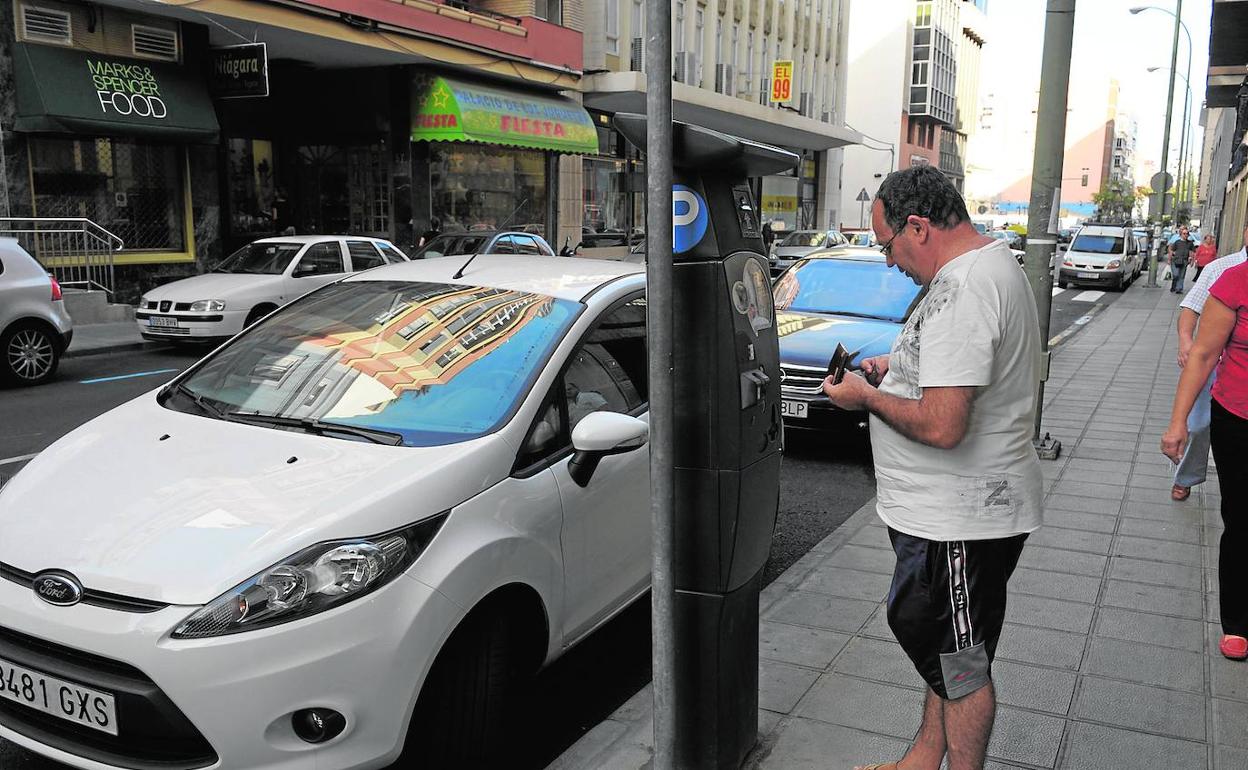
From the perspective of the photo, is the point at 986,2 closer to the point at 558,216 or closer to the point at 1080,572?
the point at 558,216

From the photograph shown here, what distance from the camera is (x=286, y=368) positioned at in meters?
3.78

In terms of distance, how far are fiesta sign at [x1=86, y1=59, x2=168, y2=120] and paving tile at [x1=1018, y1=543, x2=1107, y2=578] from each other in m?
14.8

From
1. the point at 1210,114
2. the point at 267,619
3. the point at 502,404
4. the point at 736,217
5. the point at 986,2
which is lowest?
the point at 267,619

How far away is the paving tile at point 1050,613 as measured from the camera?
13.9 feet

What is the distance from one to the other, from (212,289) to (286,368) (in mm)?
9888

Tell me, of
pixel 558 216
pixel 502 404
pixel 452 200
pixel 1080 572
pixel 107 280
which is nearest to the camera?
pixel 502 404

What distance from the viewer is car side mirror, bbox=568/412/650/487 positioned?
3279mm

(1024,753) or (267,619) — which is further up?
(267,619)

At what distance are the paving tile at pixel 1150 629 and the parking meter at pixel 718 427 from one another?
1.97m

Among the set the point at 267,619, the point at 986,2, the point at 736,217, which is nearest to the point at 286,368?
the point at 267,619

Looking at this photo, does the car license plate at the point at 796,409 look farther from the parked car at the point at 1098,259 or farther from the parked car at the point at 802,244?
the parked car at the point at 1098,259

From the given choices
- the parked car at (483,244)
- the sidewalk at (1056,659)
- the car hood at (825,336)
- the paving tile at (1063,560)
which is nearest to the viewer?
the sidewalk at (1056,659)

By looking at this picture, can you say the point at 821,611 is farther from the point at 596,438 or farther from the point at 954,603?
the point at 954,603

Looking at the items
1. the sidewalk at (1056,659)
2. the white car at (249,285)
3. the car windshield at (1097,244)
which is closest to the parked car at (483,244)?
the white car at (249,285)
